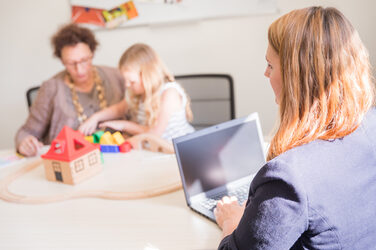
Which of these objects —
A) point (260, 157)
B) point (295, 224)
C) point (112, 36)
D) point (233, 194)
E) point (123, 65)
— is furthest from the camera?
point (112, 36)

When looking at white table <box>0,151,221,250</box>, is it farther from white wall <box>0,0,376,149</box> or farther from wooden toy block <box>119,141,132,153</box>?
white wall <box>0,0,376,149</box>

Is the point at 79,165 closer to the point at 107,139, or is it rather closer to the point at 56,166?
the point at 56,166

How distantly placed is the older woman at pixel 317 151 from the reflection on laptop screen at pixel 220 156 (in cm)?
39

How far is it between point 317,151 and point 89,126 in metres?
1.45

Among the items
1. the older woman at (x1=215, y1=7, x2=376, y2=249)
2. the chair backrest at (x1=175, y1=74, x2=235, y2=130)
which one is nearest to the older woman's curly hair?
the chair backrest at (x1=175, y1=74, x2=235, y2=130)

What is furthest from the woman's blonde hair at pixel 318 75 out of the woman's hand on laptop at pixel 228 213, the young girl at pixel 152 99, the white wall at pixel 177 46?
the white wall at pixel 177 46

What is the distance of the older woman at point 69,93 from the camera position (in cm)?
198

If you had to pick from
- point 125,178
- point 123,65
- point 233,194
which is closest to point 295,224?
point 233,194

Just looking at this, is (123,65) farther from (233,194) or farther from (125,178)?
(233,194)

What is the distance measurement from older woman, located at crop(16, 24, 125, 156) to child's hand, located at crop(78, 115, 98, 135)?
0.39 ft

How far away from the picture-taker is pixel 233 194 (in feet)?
3.67

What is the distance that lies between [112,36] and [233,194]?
72.1 inches

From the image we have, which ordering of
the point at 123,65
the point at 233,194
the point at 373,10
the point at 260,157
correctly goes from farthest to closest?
the point at 373,10, the point at 123,65, the point at 260,157, the point at 233,194

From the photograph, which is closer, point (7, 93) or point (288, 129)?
point (288, 129)
